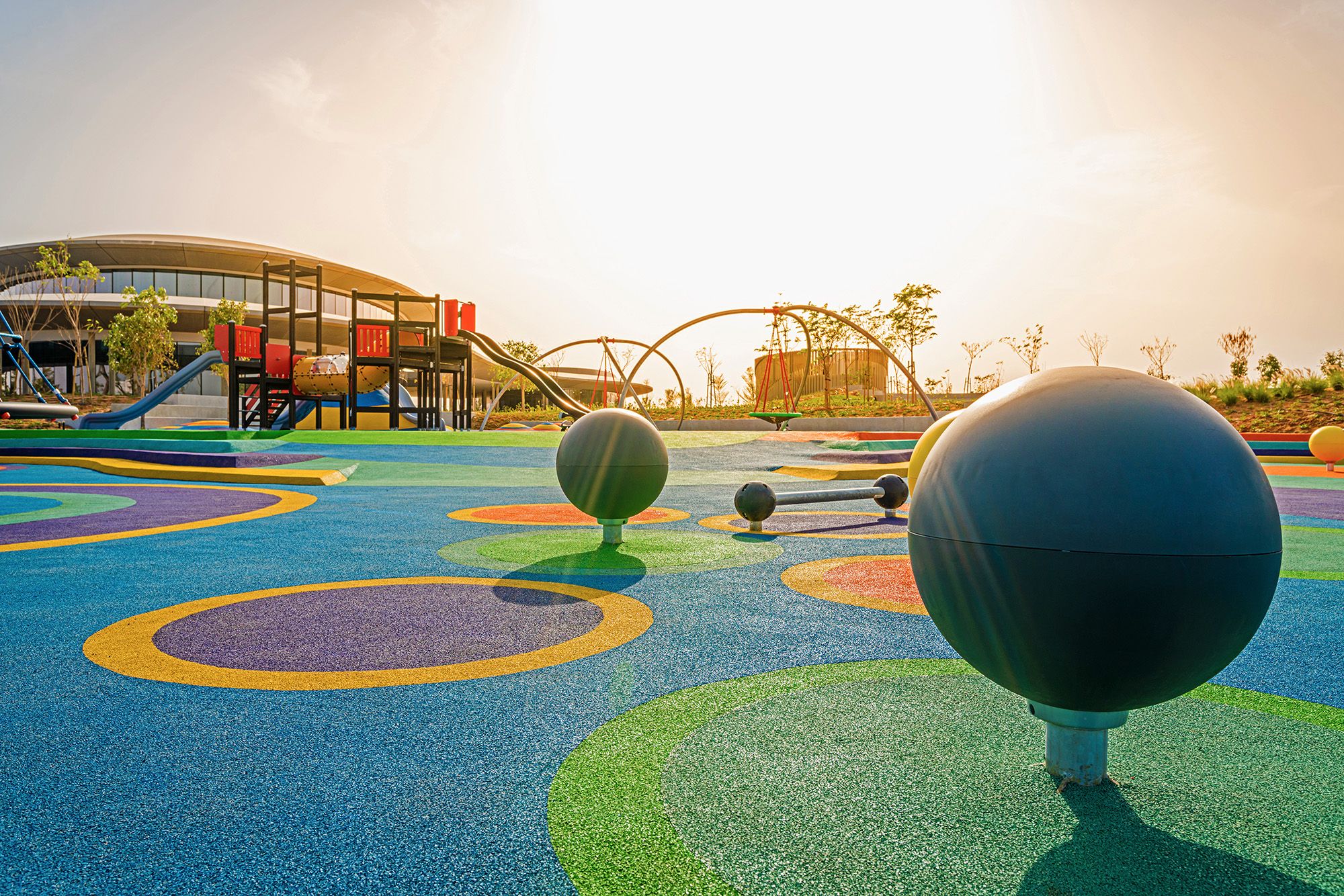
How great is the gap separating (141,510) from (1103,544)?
12.0 meters

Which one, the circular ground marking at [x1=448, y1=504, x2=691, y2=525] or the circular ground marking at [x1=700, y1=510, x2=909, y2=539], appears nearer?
the circular ground marking at [x1=700, y1=510, x2=909, y2=539]

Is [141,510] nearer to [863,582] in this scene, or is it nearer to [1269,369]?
[863,582]

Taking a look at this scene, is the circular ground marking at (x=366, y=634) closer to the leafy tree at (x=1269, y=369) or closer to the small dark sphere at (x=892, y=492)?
the small dark sphere at (x=892, y=492)

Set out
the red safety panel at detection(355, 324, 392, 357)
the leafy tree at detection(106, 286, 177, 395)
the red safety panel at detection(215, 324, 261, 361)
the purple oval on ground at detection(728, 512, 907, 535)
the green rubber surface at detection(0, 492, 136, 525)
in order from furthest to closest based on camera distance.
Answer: the leafy tree at detection(106, 286, 177, 395) < the red safety panel at detection(355, 324, 392, 357) < the red safety panel at detection(215, 324, 261, 361) < the green rubber surface at detection(0, 492, 136, 525) < the purple oval on ground at detection(728, 512, 907, 535)

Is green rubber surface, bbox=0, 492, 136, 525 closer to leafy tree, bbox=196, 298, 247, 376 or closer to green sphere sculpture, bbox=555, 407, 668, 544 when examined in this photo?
green sphere sculpture, bbox=555, 407, 668, 544

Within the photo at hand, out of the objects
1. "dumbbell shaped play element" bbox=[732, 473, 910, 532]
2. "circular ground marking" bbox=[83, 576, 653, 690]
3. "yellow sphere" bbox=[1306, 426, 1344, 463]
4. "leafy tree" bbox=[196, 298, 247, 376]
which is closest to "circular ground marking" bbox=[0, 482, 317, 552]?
"circular ground marking" bbox=[83, 576, 653, 690]

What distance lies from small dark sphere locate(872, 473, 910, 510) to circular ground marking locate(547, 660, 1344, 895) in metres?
6.29

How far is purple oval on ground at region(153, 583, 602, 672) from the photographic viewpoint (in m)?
4.24

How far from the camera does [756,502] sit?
29.0ft

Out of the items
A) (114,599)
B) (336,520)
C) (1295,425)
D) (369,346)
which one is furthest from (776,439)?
(114,599)

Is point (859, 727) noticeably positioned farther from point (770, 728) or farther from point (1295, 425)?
point (1295, 425)

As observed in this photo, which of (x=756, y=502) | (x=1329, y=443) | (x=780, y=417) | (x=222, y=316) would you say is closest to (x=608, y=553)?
(x=756, y=502)

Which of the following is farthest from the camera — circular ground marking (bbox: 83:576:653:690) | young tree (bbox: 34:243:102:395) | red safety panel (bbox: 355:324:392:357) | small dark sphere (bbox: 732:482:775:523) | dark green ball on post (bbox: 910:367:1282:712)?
young tree (bbox: 34:243:102:395)

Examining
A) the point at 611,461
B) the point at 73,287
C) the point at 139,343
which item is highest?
the point at 73,287
